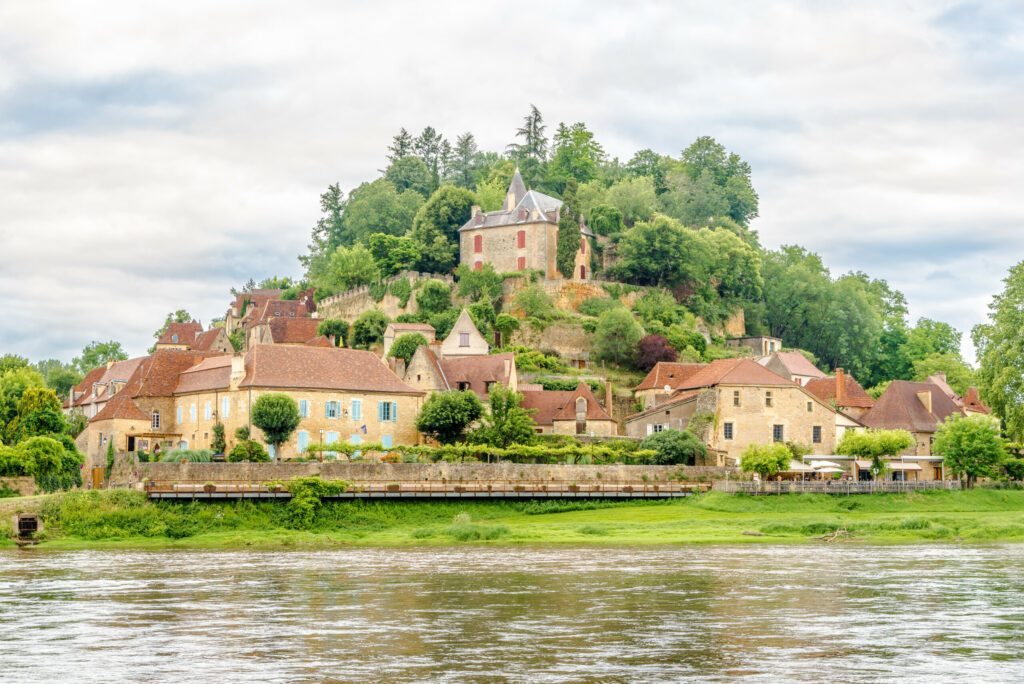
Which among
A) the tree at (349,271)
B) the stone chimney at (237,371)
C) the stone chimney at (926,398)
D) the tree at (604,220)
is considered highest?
the tree at (604,220)

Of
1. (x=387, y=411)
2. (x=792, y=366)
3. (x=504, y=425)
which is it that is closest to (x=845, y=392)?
(x=792, y=366)

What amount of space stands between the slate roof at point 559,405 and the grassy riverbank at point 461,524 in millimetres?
18675

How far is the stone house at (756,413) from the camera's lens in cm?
8194

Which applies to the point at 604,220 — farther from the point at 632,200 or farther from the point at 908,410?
the point at 908,410

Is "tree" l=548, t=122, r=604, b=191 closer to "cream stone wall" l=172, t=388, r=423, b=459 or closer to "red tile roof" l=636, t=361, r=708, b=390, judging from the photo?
"red tile roof" l=636, t=361, r=708, b=390

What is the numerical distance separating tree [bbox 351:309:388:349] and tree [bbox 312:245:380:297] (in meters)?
7.92

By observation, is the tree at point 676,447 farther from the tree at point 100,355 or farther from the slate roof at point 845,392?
the tree at point 100,355

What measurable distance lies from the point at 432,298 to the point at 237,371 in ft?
113

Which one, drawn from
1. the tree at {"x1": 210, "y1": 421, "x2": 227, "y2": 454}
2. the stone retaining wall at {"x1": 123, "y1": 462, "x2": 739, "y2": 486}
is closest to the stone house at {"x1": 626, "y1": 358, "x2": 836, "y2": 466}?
the stone retaining wall at {"x1": 123, "y1": 462, "x2": 739, "y2": 486}

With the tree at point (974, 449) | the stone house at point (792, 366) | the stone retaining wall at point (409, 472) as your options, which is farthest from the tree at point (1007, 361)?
the stone house at point (792, 366)

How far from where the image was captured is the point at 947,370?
117750mm

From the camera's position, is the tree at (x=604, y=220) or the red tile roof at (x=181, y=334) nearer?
the tree at (x=604, y=220)

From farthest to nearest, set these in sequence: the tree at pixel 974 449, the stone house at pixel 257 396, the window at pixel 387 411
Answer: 1. the window at pixel 387 411
2. the stone house at pixel 257 396
3. the tree at pixel 974 449

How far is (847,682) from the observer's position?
85.7 feet
